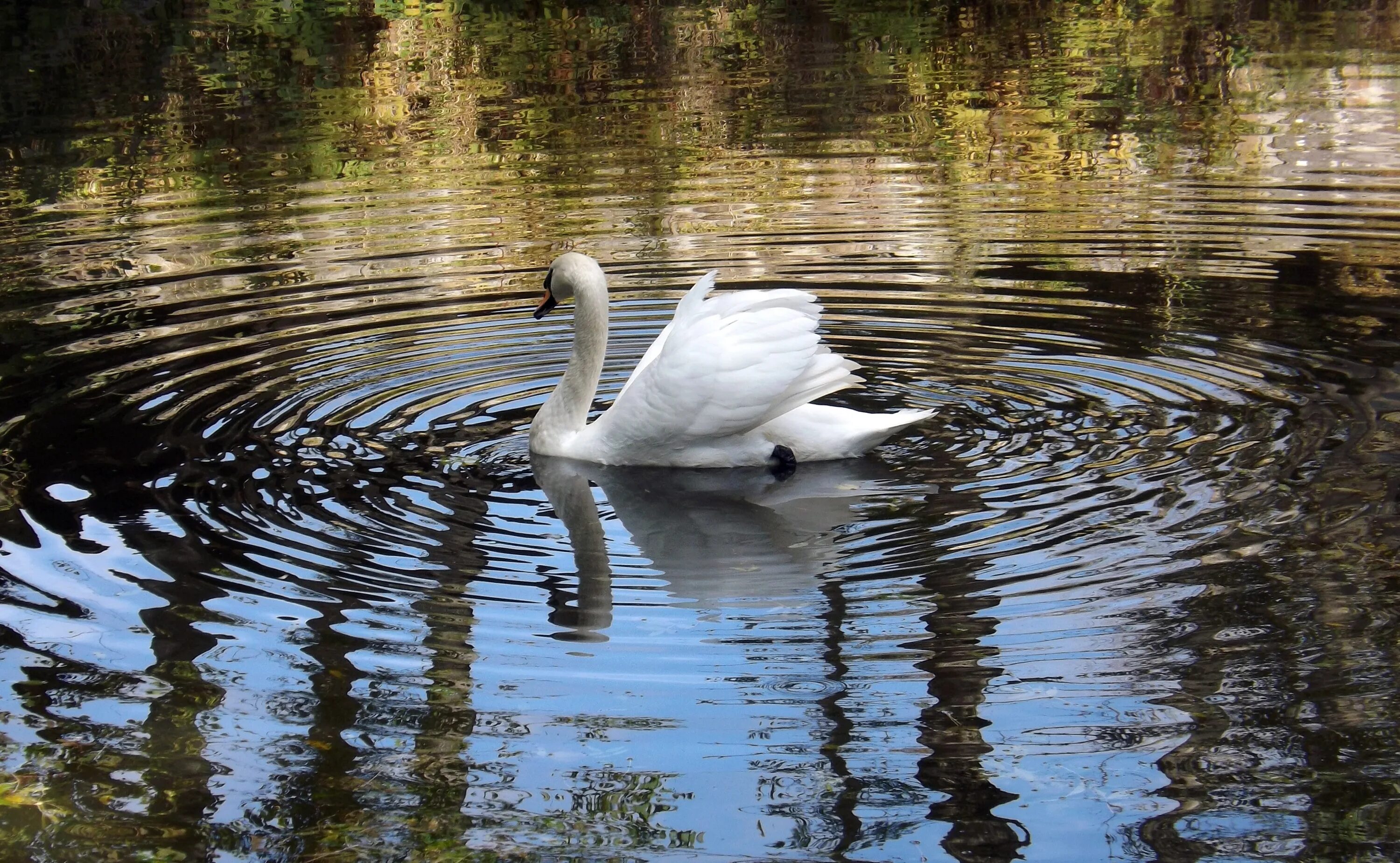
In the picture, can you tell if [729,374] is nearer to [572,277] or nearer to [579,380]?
[579,380]

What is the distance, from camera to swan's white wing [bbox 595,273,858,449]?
6746 millimetres

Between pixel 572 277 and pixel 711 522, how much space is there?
155 cm

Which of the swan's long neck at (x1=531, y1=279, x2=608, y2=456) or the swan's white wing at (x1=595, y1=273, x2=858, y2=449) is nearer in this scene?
the swan's white wing at (x1=595, y1=273, x2=858, y2=449)

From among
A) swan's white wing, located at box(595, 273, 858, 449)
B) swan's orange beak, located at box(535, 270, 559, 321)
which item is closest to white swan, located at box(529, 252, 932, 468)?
swan's white wing, located at box(595, 273, 858, 449)

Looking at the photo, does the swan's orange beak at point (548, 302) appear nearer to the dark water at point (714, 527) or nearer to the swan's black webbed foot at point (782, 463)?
the dark water at point (714, 527)

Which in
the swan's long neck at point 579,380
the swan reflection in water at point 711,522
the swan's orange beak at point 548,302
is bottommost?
the swan reflection in water at point 711,522

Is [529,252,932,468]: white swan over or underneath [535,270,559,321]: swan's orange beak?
underneath

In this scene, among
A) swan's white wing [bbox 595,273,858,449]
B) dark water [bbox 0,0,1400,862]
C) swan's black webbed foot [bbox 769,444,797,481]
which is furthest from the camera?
swan's black webbed foot [bbox 769,444,797,481]

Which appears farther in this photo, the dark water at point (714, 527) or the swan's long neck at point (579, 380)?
the swan's long neck at point (579, 380)

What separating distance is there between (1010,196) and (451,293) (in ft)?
15.8

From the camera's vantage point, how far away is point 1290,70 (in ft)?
57.6

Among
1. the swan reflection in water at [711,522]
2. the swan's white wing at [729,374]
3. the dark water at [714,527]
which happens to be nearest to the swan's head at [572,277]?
the swan's white wing at [729,374]

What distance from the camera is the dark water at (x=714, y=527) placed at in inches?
168

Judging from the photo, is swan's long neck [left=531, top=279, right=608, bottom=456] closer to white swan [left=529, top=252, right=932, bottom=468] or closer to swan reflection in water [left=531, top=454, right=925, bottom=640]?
white swan [left=529, top=252, right=932, bottom=468]
